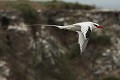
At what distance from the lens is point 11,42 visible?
21953 mm

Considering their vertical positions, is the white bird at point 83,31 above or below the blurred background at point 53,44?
above

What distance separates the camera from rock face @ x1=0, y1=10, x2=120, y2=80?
71.1ft

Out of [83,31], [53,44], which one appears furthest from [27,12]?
[83,31]

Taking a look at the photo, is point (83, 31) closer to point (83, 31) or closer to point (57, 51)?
point (83, 31)

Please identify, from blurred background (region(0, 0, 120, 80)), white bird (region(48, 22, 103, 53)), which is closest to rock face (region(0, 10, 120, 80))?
blurred background (region(0, 0, 120, 80))

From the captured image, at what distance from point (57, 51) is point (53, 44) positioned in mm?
415

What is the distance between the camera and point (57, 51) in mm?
23344

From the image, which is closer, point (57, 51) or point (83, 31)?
point (83, 31)

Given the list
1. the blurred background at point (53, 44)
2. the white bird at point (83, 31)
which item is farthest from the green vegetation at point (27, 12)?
the white bird at point (83, 31)

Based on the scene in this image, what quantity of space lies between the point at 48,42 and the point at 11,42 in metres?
1.96

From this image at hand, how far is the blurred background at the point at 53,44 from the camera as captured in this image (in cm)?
2184

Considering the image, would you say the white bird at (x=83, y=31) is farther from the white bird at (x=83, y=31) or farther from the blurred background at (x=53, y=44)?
the blurred background at (x=53, y=44)

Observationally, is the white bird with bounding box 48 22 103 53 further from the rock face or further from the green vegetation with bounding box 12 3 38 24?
the green vegetation with bounding box 12 3 38 24

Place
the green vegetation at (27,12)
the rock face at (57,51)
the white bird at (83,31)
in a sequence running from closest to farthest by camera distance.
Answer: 1. the white bird at (83,31)
2. the rock face at (57,51)
3. the green vegetation at (27,12)
